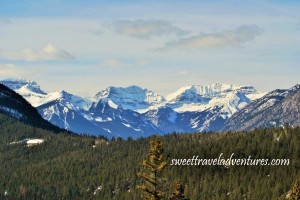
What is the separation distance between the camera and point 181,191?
195ft

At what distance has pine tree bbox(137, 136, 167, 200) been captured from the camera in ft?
186

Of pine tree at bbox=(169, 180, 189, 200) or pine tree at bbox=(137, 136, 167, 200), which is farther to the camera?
pine tree at bbox=(169, 180, 189, 200)

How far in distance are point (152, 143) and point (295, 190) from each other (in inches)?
936

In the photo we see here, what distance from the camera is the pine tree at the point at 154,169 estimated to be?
186 feet

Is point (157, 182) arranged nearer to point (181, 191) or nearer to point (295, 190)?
point (181, 191)

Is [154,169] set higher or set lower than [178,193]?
higher

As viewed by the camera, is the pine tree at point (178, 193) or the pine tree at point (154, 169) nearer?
the pine tree at point (154, 169)

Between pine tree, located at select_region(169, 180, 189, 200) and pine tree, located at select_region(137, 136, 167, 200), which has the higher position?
pine tree, located at select_region(137, 136, 167, 200)

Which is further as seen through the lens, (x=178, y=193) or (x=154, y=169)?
(x=178, y=193)

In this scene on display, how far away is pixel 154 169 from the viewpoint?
57719 millimetres

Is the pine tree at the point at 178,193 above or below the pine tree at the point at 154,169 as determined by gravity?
below

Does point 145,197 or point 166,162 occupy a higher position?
point 166,162

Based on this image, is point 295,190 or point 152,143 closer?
point 152,143

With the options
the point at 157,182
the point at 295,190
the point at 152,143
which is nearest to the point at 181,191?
the point at 157,182
